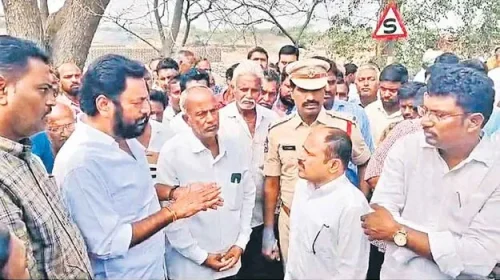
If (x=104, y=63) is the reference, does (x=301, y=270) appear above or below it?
below

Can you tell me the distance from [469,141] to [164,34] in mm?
6970

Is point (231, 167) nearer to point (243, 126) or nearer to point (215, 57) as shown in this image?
point (243, 126)

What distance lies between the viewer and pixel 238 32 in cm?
904

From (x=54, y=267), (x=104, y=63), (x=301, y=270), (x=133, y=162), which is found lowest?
(x=301, y=270)

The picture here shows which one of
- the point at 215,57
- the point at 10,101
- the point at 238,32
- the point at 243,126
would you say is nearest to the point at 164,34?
the point at 238,32

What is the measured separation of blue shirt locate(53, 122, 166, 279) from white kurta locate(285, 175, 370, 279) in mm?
667

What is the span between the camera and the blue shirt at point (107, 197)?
231cm

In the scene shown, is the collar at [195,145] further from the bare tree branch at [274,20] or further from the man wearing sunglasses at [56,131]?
the bare tree branch at [274,20]

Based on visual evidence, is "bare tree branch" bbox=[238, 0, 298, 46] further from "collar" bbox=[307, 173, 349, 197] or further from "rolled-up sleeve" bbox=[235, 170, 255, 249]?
"collar" bbox=[307, 173, 349, 197]

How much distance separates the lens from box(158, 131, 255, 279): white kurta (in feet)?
10.4

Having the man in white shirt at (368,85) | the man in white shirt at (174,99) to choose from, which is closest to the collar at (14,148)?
the man in white shirt at (174,99)

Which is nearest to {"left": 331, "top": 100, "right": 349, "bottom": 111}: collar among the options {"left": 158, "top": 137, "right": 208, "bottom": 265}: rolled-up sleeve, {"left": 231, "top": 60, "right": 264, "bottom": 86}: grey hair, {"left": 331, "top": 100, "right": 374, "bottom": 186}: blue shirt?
{"left": 331, "top": 100, "right": 374, "bottom": 186}: blue shirt

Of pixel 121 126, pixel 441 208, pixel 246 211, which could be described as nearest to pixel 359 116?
pixel 246 211

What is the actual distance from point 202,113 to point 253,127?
90 centimetres
